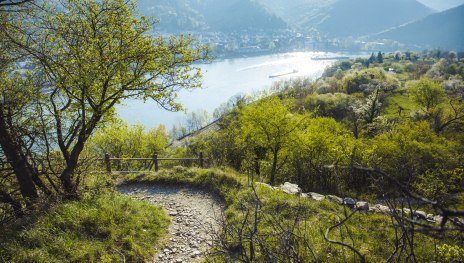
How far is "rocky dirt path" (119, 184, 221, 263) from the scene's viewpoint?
8117 mm

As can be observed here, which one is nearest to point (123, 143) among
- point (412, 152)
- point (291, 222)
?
point (291, 222)

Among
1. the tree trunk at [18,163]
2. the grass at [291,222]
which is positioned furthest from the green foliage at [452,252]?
the tree trunk at [18,163]

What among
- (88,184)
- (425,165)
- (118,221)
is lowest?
(425,165)

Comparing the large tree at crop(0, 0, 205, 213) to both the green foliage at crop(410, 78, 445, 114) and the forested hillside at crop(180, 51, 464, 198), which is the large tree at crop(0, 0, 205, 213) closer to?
the forested hillside at crop(180, 51, 464, 198)

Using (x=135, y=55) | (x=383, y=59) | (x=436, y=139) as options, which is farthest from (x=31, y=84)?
(x=383, y=59)

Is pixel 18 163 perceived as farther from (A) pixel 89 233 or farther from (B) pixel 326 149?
(B) pixel 326 149

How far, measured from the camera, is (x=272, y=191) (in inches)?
425

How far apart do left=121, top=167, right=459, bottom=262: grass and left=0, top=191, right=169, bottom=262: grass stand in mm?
2249

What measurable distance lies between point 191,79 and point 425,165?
22844 mm

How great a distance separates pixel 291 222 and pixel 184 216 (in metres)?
3.84

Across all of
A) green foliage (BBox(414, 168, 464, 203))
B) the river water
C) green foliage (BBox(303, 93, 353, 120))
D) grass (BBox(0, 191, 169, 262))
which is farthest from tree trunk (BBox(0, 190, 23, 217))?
green foliage (BBox(303, 93, 353, 120))

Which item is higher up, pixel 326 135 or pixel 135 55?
pixel 135 55

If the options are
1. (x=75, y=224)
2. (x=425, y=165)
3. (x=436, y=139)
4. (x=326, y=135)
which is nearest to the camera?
(x=75, y=224)

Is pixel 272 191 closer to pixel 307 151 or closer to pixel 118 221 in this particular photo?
pixel 118 221
